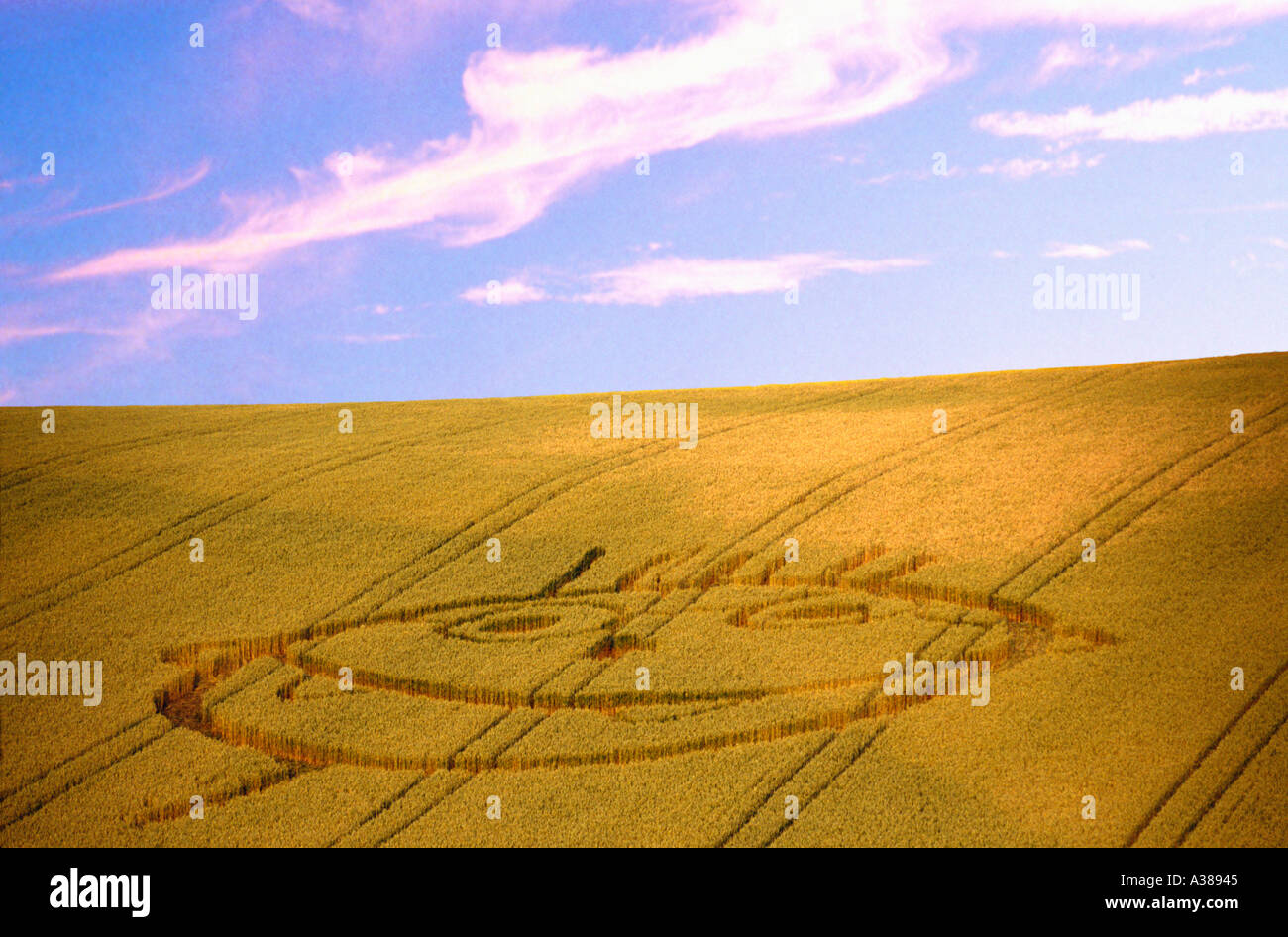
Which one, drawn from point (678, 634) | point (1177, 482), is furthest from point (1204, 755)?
point (1177, 482)

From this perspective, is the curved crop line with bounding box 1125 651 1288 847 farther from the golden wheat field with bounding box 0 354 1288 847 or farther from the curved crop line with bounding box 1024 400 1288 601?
the curved crop line with bounding box 1024 400 1288 601

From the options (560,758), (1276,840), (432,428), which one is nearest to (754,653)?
(560,758)

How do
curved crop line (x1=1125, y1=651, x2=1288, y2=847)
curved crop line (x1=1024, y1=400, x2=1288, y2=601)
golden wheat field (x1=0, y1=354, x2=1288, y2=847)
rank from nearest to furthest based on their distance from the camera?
curved crop line (x1=1125, y1=651, x2=1288, y2=847), golden wheat field (x1=0, y1=354, x2=1288, y2=847), curved crop line (x1=1024, y1=400, x2=1288, y2=601)

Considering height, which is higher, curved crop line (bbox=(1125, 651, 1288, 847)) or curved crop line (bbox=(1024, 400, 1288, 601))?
curved crop line (bbox=(1024, 400, 1288, 601))

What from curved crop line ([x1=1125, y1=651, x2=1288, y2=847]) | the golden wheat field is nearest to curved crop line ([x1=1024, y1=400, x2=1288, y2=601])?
the golden wheat field

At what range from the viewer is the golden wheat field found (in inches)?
569

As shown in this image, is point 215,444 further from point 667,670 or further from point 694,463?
point 667,670

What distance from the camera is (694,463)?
26.8m

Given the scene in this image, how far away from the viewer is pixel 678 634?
1855 cm

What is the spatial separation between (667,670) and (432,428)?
1733 centimetres

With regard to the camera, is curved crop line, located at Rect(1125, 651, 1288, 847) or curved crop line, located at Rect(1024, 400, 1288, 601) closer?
curved crop line, located at Rect(1125, 651, 1288, 847)

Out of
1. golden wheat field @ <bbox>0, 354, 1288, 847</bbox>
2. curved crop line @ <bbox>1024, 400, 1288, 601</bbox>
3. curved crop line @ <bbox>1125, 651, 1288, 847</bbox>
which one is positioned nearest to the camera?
curved crop line @ <bbox>1125, 651, 1288, 847</bbox>

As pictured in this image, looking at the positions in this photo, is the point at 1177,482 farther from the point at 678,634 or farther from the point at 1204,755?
the point at 678,634

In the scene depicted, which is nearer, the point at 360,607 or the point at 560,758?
the point at 560,758
